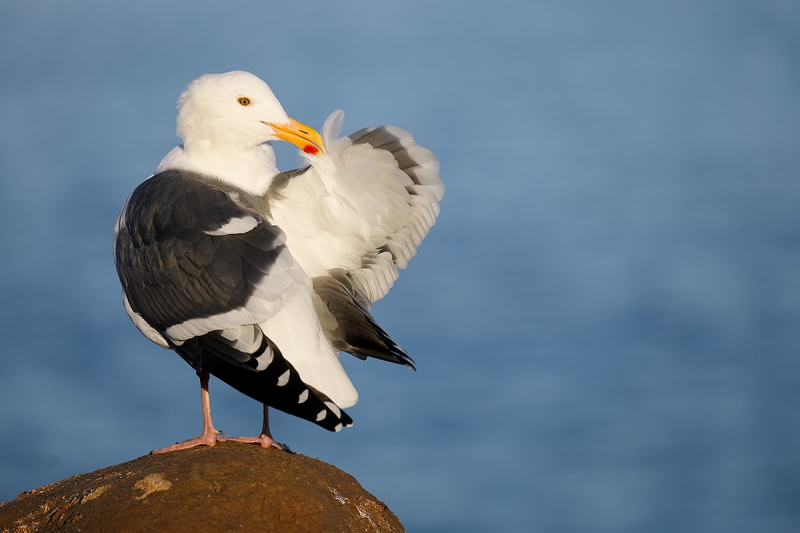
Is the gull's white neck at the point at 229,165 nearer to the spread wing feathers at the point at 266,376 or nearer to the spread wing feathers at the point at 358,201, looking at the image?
the spread wing feathers at the point at 358,201

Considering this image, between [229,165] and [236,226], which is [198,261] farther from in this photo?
[229,165]

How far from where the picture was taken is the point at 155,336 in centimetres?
804

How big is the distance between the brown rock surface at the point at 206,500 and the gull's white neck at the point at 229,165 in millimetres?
2428

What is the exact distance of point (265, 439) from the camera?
7.82 meters

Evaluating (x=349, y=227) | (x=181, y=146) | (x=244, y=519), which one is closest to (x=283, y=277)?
(x=349, y=227)

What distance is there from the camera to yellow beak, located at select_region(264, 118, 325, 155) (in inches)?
305

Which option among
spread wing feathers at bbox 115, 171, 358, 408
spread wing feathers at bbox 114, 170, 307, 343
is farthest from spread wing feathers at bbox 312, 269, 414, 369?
spread wing feathers at bbox 114, 170, 307, 343

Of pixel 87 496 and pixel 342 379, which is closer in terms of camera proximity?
pixel 87 496

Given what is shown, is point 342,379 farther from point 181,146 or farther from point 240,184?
point 181,146

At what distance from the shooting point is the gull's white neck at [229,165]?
809 cm

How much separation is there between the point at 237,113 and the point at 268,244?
1.67m

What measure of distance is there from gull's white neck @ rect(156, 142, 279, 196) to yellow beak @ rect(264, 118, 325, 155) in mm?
431

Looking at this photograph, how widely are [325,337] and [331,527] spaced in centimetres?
167

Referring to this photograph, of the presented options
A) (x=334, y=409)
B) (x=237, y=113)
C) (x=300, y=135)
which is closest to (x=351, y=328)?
(x=334, y=409)
